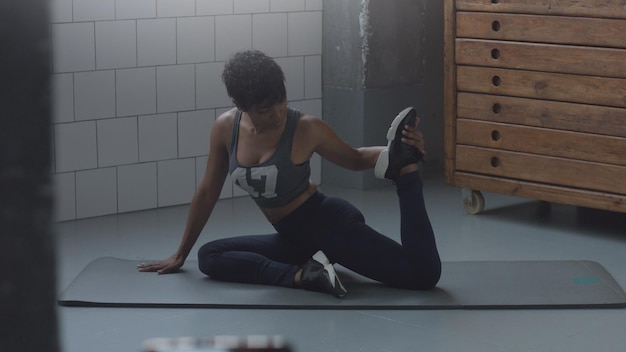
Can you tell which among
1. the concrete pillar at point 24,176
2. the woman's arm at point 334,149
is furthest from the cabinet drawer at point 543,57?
the concrete pillar at point 24,176

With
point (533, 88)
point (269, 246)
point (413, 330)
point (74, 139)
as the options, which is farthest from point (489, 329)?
point (74, 139)

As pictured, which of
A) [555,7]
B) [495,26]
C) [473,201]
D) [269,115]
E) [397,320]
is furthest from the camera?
[473,201]

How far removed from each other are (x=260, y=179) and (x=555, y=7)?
6.20 ft

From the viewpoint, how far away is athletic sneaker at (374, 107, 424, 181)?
11.0ft

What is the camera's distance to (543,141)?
182 inches

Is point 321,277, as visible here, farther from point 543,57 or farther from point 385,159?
point 543,57

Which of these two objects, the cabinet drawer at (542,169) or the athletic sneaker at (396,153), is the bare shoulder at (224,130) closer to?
the athletic sneaker at (396,153)

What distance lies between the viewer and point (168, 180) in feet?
17.3

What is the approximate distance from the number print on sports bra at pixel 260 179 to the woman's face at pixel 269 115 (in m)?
0.15

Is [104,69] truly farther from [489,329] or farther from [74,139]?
[489,329]

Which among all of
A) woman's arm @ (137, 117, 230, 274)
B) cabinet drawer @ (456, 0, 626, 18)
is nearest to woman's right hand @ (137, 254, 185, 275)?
woman's arm @ (137, 117, 230, 274)

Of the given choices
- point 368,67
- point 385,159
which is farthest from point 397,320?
point 368,67

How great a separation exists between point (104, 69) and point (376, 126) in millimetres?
1732

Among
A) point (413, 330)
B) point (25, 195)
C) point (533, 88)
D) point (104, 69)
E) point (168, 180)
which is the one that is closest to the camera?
point (25, 195)
